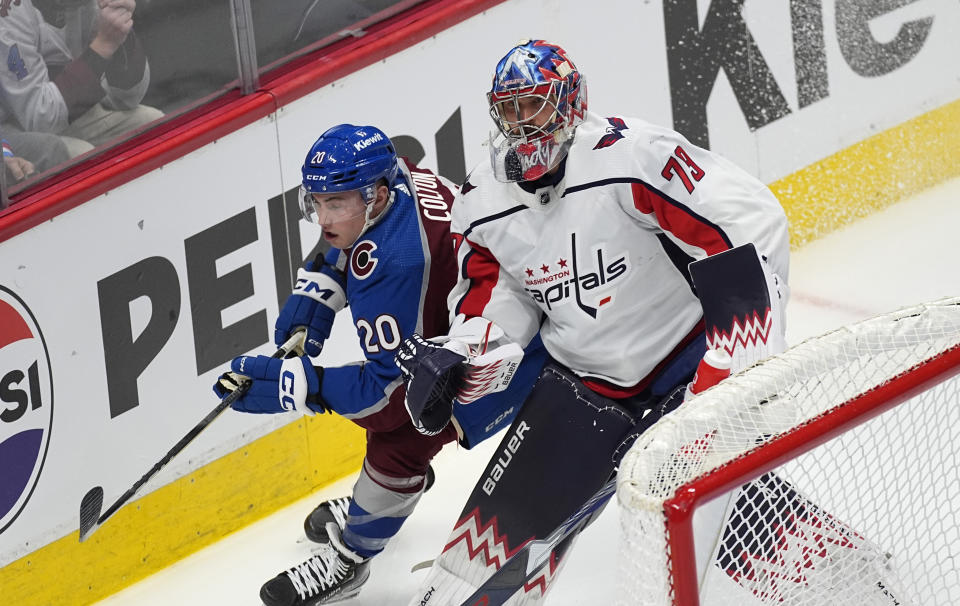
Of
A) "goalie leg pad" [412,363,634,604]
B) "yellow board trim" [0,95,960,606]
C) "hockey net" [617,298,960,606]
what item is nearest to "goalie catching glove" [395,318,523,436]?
"goalie leg pad" [412,363,634,604]

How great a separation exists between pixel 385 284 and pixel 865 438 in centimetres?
112

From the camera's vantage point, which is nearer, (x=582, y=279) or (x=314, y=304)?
(x=582, y=279)

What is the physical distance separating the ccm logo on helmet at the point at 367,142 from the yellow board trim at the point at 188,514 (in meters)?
1.23

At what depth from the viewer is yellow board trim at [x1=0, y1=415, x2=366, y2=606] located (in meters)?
3.95

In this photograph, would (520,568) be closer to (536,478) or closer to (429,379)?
(536,478)

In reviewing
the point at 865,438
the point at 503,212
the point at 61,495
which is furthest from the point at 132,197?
the point at 865,438

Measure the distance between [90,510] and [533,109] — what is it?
1656 millimetres

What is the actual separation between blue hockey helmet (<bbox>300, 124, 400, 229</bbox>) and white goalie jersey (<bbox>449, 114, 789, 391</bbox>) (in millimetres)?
220

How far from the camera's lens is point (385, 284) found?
338 centimetres

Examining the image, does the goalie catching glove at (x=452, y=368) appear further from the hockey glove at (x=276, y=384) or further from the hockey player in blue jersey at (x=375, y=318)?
the hockey glove at (x=276, y=384)

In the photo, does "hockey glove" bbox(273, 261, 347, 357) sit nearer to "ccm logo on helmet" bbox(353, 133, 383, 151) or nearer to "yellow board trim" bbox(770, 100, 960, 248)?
"ccm logo on helmet" bbox(353, 133, 383, 151)

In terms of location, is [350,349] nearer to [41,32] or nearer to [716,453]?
[41,32]

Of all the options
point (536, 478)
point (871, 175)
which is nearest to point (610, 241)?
point (536, 478)

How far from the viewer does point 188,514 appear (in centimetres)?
420
